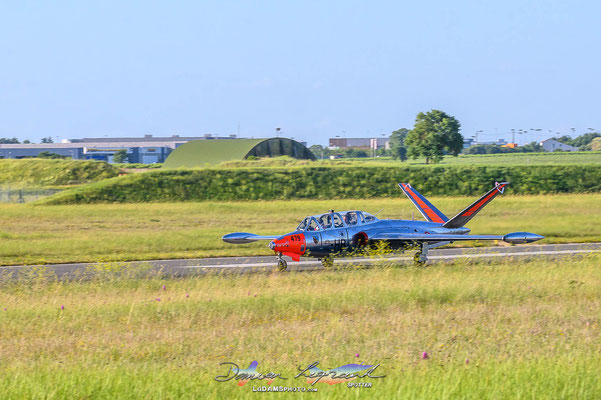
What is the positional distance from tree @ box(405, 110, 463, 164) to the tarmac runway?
181 feet

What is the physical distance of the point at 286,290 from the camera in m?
16.5

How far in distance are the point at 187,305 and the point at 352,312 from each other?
3.30 metres

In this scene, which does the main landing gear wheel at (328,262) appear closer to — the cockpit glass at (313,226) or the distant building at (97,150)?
the cockpit glass at (313,226)

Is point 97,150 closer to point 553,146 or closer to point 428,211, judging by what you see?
point 553,146

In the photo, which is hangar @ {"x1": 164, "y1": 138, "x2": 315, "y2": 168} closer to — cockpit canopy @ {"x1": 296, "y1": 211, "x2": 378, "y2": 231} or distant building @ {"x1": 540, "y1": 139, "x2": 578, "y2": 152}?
cockpit canopy @ {"x1": 296, "y1": 211, "x2": 378, "y2": 231}

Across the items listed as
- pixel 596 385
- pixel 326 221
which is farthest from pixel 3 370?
pixel 326 221

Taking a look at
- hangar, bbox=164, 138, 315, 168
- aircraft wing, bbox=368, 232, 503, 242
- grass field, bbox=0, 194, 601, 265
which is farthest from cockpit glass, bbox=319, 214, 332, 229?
hangar, bbox=164, 138, 315, 168

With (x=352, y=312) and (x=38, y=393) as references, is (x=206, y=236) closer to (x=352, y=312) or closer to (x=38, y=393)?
(x=352, y=312)

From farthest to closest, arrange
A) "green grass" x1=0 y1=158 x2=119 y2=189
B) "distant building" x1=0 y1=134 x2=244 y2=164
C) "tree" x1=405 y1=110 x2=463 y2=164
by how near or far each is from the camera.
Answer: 1. "distant building" x1=0 y1=134 x2=244 y2=164
2. "tree" x1=405 y1=110 x2=463 y2=164
3. "green grass" x1=0 y1=158 x2=119 y2=189

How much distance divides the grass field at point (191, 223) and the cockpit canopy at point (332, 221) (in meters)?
5.84

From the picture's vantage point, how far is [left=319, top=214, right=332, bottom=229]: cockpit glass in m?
21.4

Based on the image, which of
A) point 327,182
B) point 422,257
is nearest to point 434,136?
point 327,182

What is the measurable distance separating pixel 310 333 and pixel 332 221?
10258mm

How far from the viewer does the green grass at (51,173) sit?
66.5m
